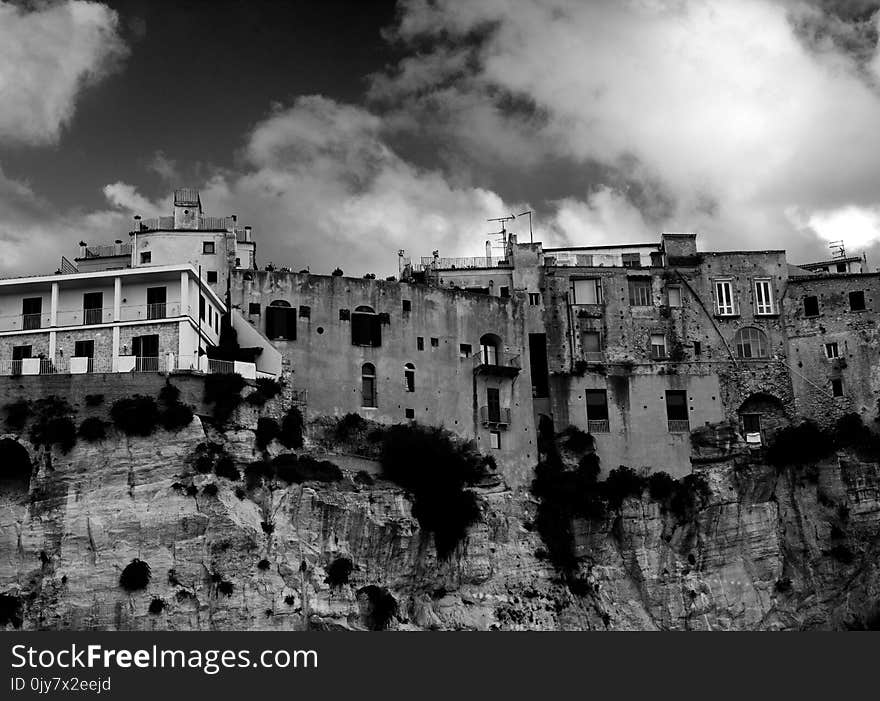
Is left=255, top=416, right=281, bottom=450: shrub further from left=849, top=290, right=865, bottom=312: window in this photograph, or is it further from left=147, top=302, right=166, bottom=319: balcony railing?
left=849, top=290, right=865, bottom=312: window

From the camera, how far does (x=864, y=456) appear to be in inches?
2586

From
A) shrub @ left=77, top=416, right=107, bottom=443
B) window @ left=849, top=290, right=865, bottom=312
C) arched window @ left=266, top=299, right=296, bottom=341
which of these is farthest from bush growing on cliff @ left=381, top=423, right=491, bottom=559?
window @ left=849, top=290, right=865, bottom=312

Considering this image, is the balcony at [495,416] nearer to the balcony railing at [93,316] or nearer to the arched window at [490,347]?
the arched window at [490,347]

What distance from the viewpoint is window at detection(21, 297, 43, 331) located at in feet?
191

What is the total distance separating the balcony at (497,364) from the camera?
6506 cm

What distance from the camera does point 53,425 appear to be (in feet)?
176

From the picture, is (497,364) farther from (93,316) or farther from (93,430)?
(93,430)

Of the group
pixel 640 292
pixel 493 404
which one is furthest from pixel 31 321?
pixel 640 292

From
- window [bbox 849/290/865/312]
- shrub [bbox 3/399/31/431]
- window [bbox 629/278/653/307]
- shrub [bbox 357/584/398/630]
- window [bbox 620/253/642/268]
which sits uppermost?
window [bbox 620/253/642/268]

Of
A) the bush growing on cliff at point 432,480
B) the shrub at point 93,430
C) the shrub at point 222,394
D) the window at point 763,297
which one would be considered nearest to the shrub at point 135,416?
the shrub at point 93,430

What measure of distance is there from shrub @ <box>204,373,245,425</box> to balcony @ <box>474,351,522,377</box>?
42.5ft

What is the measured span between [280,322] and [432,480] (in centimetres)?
954

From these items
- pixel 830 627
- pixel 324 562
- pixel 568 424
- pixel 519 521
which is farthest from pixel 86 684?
pixel 830 627

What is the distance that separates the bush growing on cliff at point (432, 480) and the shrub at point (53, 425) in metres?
13.7
